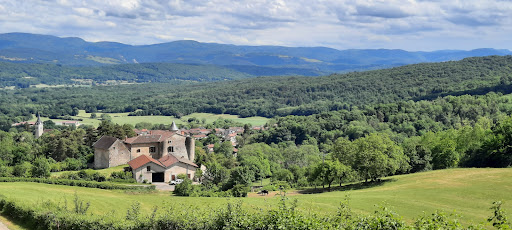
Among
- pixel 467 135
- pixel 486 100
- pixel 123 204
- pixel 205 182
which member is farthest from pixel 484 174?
pixel 486 100

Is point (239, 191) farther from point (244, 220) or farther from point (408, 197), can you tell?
point (244, 220)

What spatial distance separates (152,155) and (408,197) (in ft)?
132

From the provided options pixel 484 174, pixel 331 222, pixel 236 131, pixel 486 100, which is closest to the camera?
pixel 331 222

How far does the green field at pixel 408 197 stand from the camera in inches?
1339

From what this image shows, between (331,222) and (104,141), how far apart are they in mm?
53743

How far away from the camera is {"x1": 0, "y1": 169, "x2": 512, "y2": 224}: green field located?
34013 millimetres

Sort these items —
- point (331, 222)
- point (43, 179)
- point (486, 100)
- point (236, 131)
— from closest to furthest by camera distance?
point (331, 222)
point (43, 179)
point (486, 100)
point (236, 131)

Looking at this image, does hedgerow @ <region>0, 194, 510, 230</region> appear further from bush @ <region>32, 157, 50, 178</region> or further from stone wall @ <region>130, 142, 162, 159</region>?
stone wall @ <region>130, 142, 162, 159</region>

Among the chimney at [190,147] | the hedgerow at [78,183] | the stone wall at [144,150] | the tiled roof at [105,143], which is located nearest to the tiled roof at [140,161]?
the stone wall at [144,150]

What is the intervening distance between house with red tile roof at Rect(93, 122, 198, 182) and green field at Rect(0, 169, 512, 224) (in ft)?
34.2

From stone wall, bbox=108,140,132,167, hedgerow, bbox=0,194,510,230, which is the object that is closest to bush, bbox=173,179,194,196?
stone wall, bbox=108,140,132,167

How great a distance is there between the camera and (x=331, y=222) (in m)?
18.6

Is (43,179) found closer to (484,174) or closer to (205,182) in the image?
(205,182)

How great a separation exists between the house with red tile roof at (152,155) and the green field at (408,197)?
1044 centimetres
